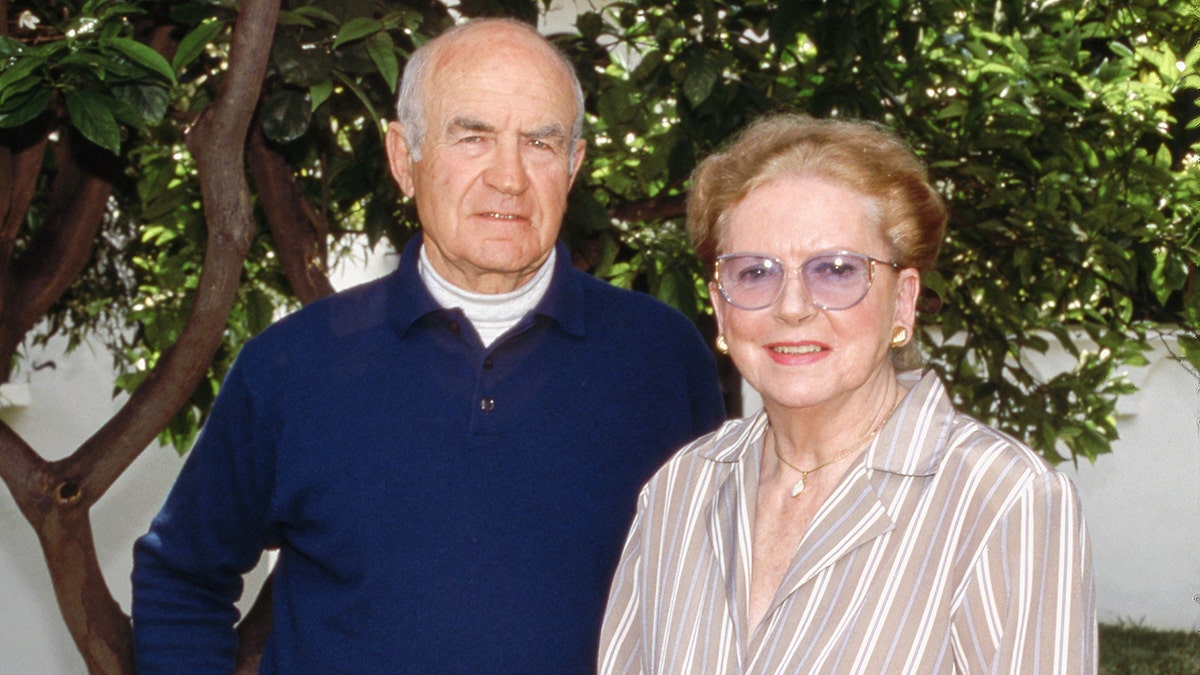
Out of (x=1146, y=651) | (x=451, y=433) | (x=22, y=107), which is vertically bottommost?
(x=1146, y=651)

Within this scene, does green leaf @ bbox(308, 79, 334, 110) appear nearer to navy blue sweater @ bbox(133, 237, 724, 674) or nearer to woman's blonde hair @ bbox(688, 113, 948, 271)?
navy blue sweater @ bbox(133, 237, 724, 674)

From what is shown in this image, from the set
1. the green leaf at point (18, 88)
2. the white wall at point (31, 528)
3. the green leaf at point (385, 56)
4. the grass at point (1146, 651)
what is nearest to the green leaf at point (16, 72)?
the green leaf at point (18, 88)

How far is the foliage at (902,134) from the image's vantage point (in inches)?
132

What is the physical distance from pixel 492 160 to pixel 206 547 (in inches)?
35.2

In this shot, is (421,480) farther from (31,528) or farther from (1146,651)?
(1146,651)

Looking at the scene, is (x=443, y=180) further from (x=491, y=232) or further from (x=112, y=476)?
(x=112, y=476)

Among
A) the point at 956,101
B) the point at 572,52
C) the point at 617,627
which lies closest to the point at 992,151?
the point at 956,101

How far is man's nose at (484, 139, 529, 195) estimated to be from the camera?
2484mm

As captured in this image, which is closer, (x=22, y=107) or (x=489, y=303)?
(x=22, y=107)

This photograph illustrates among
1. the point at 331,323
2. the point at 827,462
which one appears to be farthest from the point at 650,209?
the point at 827,462

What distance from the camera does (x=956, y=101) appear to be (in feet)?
12.9

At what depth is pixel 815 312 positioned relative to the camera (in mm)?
2012

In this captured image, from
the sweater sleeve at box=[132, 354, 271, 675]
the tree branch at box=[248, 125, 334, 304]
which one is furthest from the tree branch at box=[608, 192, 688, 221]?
the sweater sleeve at box=[132, 354, 271, 675]

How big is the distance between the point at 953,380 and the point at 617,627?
2.14 meters
